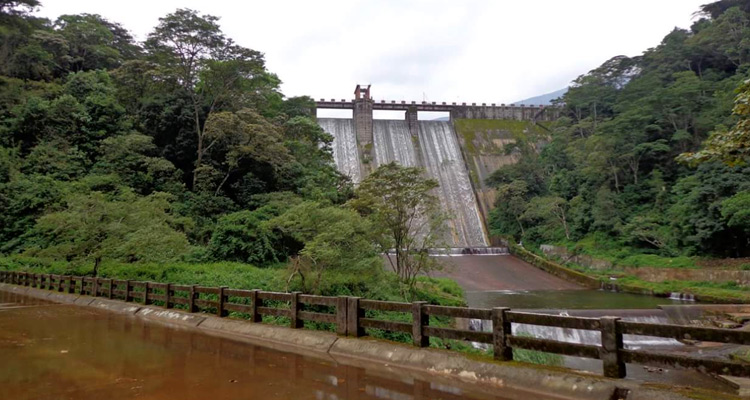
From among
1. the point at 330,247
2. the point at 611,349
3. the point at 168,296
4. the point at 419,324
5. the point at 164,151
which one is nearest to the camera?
the point at 611,349

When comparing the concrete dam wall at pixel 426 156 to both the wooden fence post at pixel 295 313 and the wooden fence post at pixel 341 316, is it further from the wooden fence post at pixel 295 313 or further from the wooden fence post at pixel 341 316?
the wooden fence post at pixel 341 316

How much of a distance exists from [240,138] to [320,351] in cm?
2347

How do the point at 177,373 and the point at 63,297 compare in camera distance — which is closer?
the point at 177,373

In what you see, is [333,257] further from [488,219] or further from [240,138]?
[488,219]

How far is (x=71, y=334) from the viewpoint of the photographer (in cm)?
873

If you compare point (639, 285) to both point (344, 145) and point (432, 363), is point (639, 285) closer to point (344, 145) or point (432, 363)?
point (432, 363)

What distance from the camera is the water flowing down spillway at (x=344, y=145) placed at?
158ft

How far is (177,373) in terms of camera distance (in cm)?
589

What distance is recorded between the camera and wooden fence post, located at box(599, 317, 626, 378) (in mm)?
4852

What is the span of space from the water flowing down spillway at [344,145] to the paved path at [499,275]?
18050mm

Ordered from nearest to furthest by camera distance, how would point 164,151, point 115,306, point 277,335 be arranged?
point 277,335 → point 115,306 → point 164,151

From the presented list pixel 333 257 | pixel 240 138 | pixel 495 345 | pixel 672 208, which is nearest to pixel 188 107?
pixel 240 138

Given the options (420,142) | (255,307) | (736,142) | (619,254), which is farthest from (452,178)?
(736,142)

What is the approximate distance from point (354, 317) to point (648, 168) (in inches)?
1310
